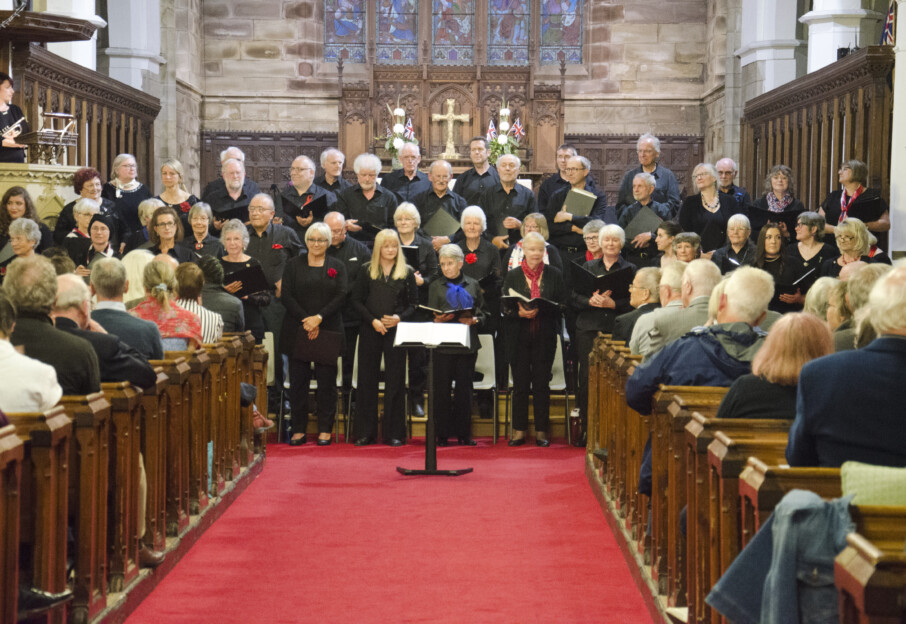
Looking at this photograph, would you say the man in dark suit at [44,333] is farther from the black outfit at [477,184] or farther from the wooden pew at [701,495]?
the black outfit at [477,184]

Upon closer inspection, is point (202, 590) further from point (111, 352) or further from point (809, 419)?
point (809, 419)

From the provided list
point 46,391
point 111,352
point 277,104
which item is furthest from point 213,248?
point 277,104

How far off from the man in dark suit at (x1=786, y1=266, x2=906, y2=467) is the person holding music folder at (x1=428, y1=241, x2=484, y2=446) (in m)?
4.87

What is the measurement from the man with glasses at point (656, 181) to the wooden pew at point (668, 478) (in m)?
4.82

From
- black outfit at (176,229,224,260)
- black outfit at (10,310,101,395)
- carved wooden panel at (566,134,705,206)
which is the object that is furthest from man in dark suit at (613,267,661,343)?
carved wooden panel at (566,134,705,206)

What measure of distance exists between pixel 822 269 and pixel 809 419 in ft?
15.9

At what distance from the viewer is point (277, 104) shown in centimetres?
1502

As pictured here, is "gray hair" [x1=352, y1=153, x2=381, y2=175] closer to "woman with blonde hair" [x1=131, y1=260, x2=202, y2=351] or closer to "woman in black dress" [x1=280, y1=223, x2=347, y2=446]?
"woman in black dress" [x1=280, y1=223, x2=347, y2=446]

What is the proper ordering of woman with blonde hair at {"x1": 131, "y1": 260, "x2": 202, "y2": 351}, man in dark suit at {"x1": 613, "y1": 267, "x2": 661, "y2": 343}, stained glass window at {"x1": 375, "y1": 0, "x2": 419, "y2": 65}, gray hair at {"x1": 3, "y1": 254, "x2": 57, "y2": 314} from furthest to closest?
1. stained glass window at {"x1": 375, "y1": 0, "x2": 419, "y2": 65}
2. man in dark suit at {"x1": 613, "y1": 267, "x2": 661, "y2": 343}
3. woman with blonde hair at {"x1": 131, "y1": 260, "x2": 202, "y2": 351}
4. gray hair at {"x1": 3, "y1": 254, "x2": 57, "y2": 314}

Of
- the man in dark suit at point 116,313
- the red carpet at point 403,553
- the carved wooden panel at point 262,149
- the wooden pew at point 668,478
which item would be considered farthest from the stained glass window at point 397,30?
the wooden pew at point 668,478

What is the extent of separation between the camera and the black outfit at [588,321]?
765 cm

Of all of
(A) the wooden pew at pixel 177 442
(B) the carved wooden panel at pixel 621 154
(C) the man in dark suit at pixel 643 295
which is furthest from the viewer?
(B) the carved wooden panel at pixel 621 154

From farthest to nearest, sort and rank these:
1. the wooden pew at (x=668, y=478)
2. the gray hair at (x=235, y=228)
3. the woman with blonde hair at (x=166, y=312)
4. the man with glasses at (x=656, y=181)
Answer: the man with glasses at (x=656, y=181), the gray hair at (x=235, y=228), the woman with blonde hair at (x=166, y=312), the wooden pew at (x=668, y=478)

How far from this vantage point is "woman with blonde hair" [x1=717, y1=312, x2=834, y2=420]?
3326 millimetres
